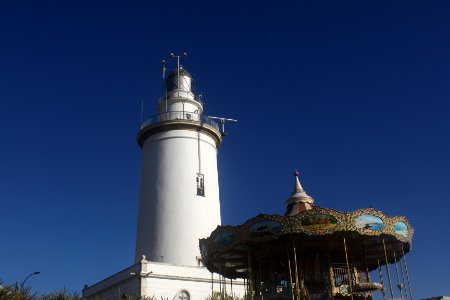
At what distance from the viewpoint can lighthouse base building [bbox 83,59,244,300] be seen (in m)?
34.0

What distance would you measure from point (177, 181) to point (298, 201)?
11.3 meters

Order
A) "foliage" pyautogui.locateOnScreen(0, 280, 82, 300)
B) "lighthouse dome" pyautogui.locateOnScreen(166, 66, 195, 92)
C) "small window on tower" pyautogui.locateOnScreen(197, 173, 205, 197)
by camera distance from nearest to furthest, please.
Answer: "foliage" pyautogui.locateOnScreen(0, 280, 82, 300) < "small window on tower" pyautogui.locateOnScreen(197, 173, 205, 197) < "lighthouse dome" pyautogui.locateOnScreen(166, 66, 195, 92)

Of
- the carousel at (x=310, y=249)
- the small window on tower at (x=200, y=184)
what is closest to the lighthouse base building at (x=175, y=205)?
the small window on tower at (x=200, y=184)

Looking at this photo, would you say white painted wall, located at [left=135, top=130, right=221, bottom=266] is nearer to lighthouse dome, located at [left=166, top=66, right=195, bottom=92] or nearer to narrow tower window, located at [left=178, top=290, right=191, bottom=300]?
narrow tower window, located at [left=178, top=290, right=191, bottom=300]

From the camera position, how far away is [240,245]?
1038 inches

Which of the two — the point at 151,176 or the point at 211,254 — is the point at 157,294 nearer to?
the point at 211,254

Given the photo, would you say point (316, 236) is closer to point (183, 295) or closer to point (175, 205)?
point (183, 295)

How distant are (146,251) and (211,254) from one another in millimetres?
10341

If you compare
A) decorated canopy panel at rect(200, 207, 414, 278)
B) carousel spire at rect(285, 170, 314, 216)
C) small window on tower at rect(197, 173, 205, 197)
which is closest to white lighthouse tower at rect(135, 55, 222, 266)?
small window on tower at rect(197, 173, 205, 197)

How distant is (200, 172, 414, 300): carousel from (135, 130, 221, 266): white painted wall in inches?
253

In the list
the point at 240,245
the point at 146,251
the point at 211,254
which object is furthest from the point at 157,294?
the point at 240,245

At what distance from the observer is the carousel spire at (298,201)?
29.6m

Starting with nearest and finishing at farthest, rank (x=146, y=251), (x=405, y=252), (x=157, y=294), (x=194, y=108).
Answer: (x=405, y=252) < (x=157, y=294) < (x=146, y=251) < (x=194, y=108)

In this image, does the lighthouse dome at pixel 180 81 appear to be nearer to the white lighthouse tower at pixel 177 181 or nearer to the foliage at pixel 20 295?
the white lighthouse tower at pixel 177 181
